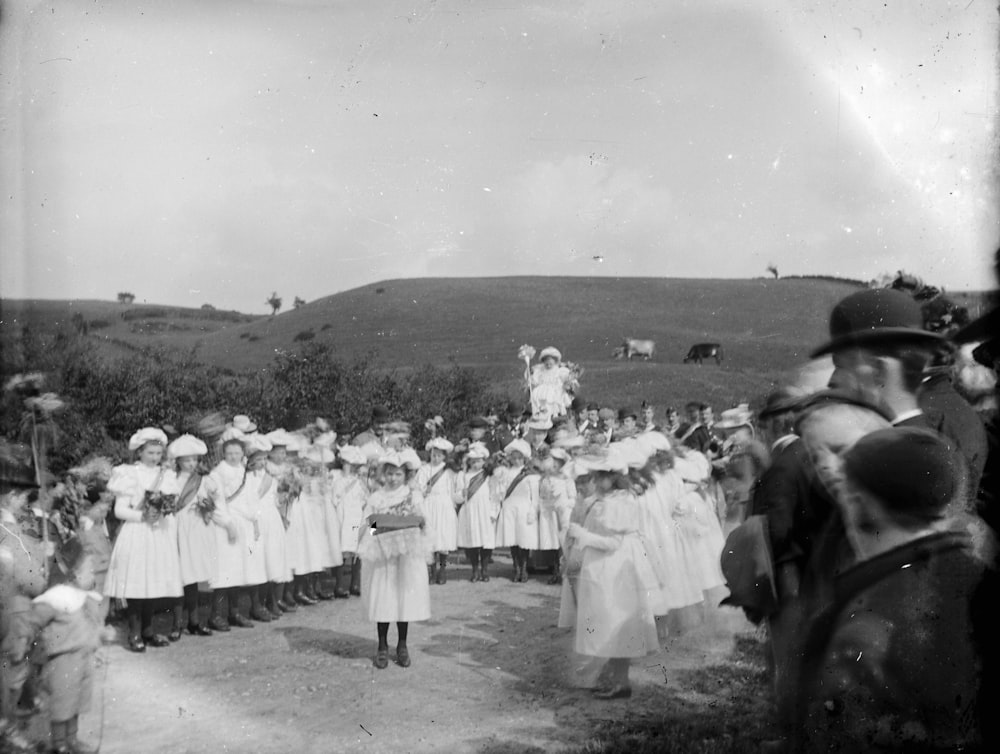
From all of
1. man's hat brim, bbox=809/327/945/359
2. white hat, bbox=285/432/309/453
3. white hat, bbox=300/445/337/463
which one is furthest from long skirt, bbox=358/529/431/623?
man's hat brim, bbox=809/327/945/359

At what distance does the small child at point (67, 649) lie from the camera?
4016 millimetres

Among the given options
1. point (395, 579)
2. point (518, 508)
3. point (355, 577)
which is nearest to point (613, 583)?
point (395, 579)

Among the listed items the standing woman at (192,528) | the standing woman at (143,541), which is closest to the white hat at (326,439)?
the standing woman at (192,528)

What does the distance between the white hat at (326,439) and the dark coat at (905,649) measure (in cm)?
684

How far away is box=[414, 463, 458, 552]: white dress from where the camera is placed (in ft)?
32.4

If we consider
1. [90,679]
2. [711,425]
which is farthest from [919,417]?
[711,425]

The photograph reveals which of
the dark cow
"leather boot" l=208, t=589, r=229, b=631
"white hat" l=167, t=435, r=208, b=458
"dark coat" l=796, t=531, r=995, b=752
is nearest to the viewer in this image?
"dark coat" l=796, t=531, r=995, b=752

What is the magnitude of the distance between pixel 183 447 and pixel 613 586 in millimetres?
3737

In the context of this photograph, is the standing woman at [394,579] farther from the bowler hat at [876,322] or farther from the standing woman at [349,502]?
the bowler hat at [876,322]

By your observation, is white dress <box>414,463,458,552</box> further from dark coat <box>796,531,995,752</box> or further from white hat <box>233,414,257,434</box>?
dark coat <box>796,531,995,752</box>

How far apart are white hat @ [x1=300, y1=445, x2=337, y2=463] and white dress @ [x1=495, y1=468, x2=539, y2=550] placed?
2.29 m

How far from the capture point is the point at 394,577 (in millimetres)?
6129

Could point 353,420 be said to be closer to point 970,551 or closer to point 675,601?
point 675,601

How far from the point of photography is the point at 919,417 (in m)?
2.43
